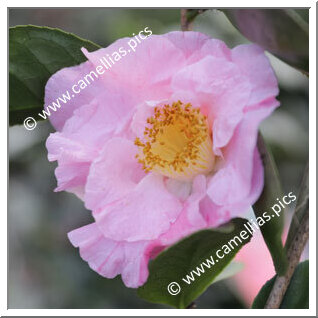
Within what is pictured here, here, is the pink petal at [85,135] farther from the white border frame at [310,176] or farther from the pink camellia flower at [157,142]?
the white border frame at [310,176]

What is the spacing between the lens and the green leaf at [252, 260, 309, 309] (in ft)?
2.58

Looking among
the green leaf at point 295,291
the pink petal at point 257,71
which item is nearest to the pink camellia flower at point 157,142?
the pink petal at point 257,71

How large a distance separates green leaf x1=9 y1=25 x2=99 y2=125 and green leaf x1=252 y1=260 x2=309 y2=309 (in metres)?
0.36

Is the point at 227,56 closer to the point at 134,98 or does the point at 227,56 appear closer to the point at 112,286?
the point at 134,98

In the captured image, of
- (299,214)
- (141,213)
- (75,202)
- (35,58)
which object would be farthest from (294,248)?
(75,202)

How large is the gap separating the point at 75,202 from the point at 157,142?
57 cm

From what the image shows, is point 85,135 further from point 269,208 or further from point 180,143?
point 269,208

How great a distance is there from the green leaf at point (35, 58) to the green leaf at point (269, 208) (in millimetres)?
253

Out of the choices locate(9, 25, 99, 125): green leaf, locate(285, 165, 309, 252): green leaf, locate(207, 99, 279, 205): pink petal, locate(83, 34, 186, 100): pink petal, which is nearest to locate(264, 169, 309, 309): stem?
locate(285, 165, 309, 252): green leaf

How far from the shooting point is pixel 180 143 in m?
0.80

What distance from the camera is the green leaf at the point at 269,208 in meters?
0.68

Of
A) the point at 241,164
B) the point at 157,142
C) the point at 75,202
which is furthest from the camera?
the point at 75,202

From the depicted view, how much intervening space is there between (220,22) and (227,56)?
19cm
